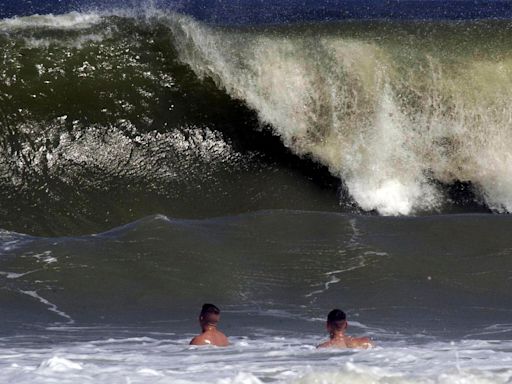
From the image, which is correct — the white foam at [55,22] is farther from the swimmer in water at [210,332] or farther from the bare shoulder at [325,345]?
the bare shoulder at [325,345]

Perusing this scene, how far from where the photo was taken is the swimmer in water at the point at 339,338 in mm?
7793

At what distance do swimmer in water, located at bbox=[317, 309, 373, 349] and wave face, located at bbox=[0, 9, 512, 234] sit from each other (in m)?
4.74

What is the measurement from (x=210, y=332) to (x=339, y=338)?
83 cm

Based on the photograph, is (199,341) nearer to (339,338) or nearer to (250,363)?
(339,338)

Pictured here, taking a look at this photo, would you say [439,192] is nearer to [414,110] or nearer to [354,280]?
[414,110]

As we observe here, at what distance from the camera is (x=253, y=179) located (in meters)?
13.5

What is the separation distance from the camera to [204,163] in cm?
1344

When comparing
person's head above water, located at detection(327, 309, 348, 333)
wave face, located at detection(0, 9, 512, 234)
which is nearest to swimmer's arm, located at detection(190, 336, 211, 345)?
person's head above water, located at detection(327, 309, 348, 333)

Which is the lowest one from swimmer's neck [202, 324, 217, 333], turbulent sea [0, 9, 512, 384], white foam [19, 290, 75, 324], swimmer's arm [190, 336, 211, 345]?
swimmer's arm [190, 336, 211, 345]

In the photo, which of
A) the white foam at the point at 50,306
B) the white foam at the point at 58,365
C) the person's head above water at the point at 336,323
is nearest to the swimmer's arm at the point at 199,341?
the person's head above water at the point at 336,323

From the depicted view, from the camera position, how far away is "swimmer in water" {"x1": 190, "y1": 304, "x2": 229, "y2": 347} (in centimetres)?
793

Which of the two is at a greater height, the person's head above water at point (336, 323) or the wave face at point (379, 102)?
the wave face at point (379, 102)

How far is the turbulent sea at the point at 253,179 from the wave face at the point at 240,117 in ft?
0.07

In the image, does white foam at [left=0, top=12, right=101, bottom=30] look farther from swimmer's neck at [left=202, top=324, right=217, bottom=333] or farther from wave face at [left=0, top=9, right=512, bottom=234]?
swimmer's neck at [left=202, top=324, right=217, bottom=333]
